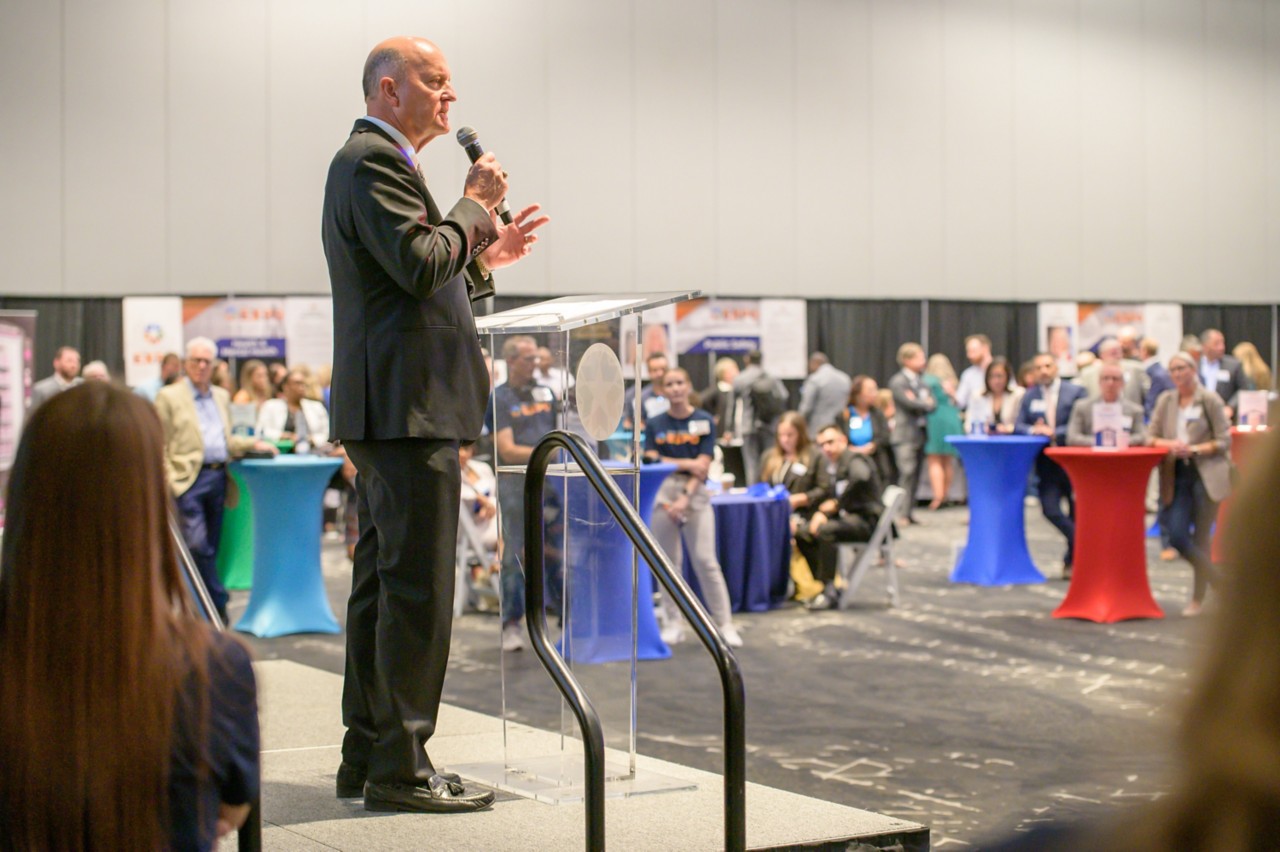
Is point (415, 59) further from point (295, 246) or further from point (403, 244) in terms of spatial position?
point (295, 246)

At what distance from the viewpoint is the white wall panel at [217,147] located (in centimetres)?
1504

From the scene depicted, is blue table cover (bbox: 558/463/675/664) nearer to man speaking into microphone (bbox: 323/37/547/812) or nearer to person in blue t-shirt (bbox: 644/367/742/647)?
man speaking into microphone (bbox: 323/37/547/812)

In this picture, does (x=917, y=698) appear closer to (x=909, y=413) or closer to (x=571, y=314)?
(x=571, y=314)

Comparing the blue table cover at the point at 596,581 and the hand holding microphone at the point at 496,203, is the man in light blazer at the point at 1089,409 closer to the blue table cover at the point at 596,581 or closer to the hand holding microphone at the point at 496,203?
the blue table cover at the point at 596,581

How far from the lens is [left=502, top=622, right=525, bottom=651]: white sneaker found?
4.24 meters

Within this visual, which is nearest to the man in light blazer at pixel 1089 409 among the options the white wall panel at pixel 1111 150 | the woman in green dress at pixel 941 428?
the woman in green dress at pixel 941 428

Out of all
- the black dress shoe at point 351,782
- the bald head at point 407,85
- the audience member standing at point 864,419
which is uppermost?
the bald head at point 407,85

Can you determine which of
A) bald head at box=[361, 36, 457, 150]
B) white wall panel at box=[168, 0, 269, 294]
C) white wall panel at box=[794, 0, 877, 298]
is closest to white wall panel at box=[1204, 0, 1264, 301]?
white wall panel at box=[794, 0, 877, 298]

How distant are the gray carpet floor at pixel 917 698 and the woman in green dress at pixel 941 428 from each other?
5.61 meters

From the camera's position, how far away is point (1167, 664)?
23.7 ft

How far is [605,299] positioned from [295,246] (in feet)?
39.2

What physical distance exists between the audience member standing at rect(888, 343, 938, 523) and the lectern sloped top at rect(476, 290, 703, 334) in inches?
451

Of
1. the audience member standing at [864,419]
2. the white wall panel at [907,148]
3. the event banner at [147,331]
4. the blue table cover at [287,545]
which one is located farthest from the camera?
the white wall panel at [907,148]

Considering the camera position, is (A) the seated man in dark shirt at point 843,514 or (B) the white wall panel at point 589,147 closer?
(A) the seated man in dark shirt at point 843,514
